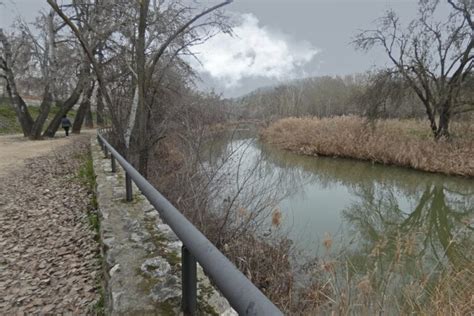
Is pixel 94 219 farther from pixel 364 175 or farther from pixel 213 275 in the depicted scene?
pixel 364 175

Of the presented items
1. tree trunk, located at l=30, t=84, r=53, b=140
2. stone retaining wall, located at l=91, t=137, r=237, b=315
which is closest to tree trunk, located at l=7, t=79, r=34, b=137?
tree trunk, located at l=30, t=84, r=53, b=140

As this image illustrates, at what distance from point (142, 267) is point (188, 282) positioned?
78cm

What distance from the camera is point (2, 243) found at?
346cm

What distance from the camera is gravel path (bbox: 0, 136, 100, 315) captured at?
2.40m

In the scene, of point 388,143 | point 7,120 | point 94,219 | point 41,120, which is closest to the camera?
point 94,219

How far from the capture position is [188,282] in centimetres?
154

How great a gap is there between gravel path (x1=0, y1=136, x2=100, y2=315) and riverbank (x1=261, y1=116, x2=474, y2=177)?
672cm

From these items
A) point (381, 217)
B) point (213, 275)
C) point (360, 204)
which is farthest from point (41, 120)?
point (213, 275)

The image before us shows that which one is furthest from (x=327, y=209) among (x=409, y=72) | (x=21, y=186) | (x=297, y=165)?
(x=409, y=72)

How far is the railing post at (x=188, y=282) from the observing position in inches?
58.2

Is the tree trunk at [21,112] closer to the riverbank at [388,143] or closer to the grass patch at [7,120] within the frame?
the grass patch at [7,120]

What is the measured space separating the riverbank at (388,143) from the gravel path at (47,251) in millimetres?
6720

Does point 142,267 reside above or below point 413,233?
above

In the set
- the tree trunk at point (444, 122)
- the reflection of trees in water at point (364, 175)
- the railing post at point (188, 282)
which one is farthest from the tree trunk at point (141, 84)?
the tree trunk at point (444, 122)
